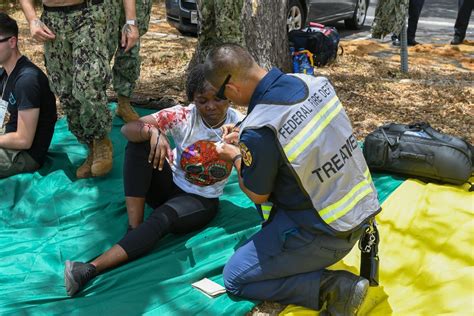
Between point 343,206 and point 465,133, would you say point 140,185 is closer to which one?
point 343,206

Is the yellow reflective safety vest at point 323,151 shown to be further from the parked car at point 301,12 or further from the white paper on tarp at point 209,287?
the parked car at point 301,12

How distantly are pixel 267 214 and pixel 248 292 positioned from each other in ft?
1.19

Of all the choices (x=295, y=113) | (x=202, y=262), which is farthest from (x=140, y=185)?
(x=295, y=113)

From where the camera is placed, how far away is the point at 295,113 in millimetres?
2279

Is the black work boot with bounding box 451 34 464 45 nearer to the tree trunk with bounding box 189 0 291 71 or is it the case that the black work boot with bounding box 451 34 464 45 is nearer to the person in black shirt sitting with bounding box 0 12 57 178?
the tree trunk with bounding box 189 0 291 71

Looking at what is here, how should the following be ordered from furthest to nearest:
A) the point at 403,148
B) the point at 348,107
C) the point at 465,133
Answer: the point at 348,107, the point at 465,133, the point at 403,148

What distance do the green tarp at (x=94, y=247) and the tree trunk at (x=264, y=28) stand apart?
2292 millimetres

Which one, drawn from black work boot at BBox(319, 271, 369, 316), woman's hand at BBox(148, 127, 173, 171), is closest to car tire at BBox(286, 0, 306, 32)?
woman's hand at BBox(148, 127, 173, 171)

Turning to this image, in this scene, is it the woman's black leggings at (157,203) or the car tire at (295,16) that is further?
the car tire at (295,16)

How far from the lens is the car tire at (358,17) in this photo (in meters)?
10.6

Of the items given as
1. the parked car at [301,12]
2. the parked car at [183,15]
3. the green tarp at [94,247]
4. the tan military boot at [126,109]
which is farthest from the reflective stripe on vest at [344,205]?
the parked car at [183,15]

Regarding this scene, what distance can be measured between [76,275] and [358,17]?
914 cm

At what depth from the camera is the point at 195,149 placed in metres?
3.15

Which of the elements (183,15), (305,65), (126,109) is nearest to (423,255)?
(126,109)
